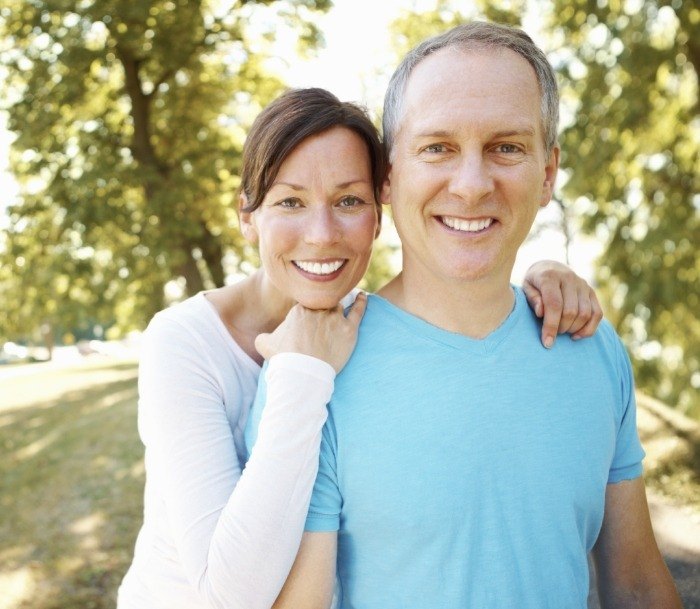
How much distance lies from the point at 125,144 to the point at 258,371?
9628 millimetres

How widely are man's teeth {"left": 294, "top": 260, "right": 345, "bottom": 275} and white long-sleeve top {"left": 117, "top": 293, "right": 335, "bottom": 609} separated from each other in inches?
13.1

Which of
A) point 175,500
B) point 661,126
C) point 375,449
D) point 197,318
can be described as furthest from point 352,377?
point 661,126

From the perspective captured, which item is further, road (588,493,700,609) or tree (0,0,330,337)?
tree (0,0,330,337)

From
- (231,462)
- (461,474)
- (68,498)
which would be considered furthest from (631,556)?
(68,498)

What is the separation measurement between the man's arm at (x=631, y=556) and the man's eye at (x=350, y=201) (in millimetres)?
996

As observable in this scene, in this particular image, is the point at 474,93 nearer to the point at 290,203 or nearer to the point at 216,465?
the point at 290,203

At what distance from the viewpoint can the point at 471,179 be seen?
1.69 m

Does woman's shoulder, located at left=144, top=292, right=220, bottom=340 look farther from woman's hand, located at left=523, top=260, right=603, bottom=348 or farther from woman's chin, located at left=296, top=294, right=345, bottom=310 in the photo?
woman's hand, located at left=523, top=260, right=603, bottom=348

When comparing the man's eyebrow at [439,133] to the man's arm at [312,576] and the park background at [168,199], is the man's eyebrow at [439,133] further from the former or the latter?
the park background at [168,199]

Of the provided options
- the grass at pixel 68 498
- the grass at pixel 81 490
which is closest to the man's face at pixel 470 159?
the grass at pixel 81 490

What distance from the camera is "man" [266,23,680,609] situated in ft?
5.51

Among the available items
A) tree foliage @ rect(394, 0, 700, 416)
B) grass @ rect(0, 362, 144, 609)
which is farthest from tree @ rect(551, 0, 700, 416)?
grass @ rect(0, 362, 144, 609)

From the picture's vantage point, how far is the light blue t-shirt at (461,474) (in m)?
1.67

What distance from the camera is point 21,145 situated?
33.0 ft
